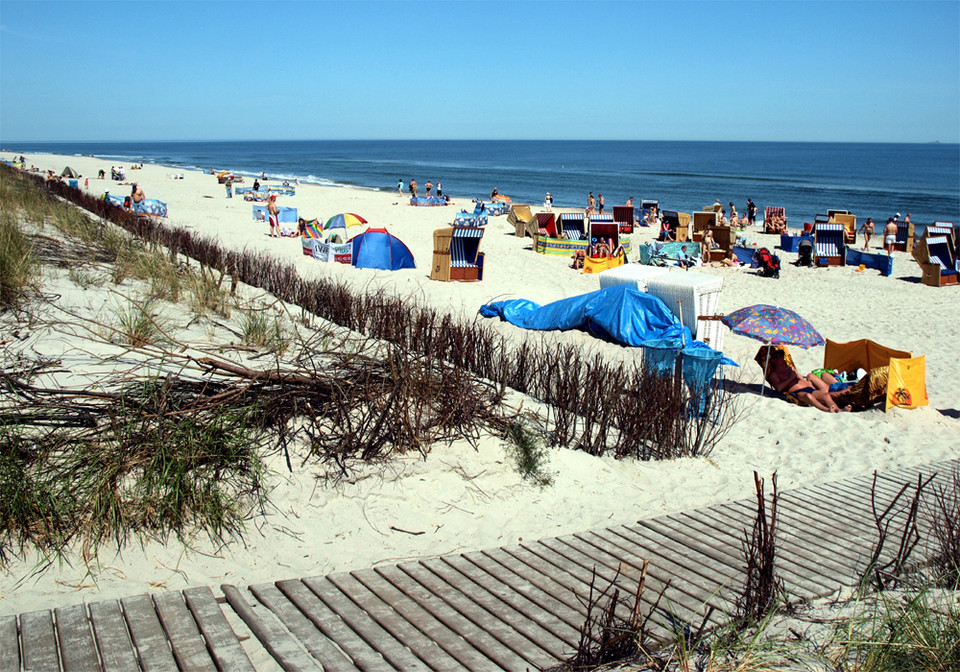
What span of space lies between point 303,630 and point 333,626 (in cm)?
12

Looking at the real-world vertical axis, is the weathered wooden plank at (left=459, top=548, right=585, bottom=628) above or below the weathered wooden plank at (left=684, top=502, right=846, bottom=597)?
above

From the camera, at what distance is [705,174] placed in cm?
7269

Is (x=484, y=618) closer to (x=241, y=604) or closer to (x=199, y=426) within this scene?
(x=241, y=604)

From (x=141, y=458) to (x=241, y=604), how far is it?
129cm

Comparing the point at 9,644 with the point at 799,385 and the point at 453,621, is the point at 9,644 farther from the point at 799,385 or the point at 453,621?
the point at 799,385

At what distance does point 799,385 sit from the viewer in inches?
305

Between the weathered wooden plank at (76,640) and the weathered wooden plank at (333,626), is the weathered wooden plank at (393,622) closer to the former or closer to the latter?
the weathered wooden plank at (333,626)

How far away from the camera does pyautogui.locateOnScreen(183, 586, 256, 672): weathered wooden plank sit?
263cm

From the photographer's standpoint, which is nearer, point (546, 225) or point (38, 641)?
point (38, 641)

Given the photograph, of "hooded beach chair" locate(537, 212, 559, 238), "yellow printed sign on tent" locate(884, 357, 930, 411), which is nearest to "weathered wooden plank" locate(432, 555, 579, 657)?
"yellow printed sign on tent" locate(884, 357, 930, 411)

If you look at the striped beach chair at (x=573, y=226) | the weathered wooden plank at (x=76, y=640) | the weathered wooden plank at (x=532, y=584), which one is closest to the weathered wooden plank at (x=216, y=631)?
the weathered wooden plank at (x=76, y=640)

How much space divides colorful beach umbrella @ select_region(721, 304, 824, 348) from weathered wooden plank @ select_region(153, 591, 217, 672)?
24.8 feet

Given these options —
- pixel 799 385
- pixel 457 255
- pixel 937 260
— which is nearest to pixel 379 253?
pixel 457 255

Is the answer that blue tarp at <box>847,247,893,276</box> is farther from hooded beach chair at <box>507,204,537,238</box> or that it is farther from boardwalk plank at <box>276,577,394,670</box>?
boardwalk plank at <box>276,577,394,670</box>
